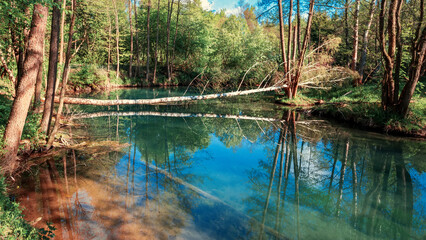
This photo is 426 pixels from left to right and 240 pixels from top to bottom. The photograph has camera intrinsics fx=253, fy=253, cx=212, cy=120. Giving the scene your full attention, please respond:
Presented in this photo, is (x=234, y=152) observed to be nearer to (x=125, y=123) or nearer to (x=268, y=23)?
(x=125, y=123)

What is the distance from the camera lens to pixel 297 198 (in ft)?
15.2

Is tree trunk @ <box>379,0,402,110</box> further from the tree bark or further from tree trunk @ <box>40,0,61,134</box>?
tree trunk @ <box>40,0,61,134</box>

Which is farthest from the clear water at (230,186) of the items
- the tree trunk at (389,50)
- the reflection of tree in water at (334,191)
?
the tree trunk at (389,50)

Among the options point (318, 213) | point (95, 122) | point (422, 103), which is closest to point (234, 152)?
point (318, 213)

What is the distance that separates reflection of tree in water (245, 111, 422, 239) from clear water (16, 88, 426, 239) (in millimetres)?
20

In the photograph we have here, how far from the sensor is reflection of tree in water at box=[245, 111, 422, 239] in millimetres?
3770

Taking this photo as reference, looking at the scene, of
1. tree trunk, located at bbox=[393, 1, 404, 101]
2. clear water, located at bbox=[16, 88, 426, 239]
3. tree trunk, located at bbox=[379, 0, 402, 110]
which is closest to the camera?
clear water, located at bbox=[16, 88, 426, 239]

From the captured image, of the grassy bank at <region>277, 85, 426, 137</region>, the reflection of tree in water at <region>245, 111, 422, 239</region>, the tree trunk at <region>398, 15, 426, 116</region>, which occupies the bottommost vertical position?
the reflection of tree in water at <region>245, 111, 422, 239</region>

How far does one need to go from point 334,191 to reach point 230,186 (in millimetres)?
2045

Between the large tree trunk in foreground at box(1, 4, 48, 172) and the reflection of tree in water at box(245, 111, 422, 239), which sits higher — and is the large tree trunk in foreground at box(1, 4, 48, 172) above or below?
above

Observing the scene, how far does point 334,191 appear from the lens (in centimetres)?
498

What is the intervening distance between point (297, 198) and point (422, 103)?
8391 millimetres

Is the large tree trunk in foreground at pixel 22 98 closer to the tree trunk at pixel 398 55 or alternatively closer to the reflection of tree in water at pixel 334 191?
the reflection of tree in water at pixel 334 191

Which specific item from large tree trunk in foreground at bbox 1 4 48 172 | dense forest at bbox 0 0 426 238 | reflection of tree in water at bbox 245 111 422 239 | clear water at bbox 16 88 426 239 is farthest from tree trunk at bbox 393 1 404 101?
large tree trunk in foreground at bbox 1 4 48 172
